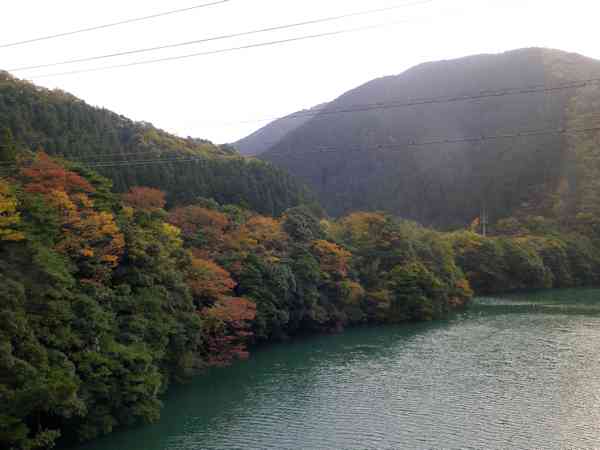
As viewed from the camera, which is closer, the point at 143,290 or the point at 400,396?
the point at 400,396

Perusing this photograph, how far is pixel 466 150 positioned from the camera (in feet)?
332

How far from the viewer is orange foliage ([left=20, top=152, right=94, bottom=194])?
63.5ft

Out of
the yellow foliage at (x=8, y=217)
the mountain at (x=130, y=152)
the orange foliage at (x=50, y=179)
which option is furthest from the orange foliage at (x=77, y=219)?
the mountain at (x=130, y=152)

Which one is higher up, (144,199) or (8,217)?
(144,199)

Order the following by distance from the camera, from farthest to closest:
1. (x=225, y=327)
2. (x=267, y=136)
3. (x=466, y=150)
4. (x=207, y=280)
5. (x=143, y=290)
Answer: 1. (x=267, y=136)
2. (x=466, y=150)
3. (x=225, y=327)
4. (x=207, y=280)
5. (x=143, y=290)

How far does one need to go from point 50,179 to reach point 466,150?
90.6 m

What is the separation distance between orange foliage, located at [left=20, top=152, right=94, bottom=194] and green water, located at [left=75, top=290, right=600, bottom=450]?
8.52m

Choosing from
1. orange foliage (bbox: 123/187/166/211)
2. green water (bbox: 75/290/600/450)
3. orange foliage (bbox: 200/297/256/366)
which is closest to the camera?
green water (bbox: 75/290/600/450)

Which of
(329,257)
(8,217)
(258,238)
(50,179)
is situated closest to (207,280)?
(258,238)

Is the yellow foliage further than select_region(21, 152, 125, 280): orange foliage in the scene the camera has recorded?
No

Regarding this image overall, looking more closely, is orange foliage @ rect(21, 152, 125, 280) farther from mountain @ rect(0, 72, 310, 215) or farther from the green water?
mountain @ rect(0, 72, 310, 215)

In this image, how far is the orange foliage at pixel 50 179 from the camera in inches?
762

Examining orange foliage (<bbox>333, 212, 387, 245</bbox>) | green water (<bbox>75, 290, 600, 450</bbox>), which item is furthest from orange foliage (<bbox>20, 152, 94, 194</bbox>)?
orange foliage (<bbox>333, 212, 387, 245</bbox>)

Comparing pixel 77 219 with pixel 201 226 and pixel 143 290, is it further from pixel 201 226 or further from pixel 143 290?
pixel 201 226
